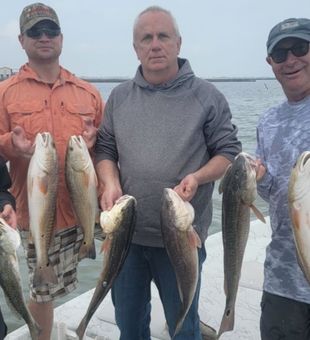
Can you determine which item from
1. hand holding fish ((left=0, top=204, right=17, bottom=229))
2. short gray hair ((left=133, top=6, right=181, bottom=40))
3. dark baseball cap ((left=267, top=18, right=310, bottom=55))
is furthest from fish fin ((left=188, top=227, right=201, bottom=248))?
short gray hair ((left=133, top=6, right=181, bottom=40))

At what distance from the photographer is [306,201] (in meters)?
2.78

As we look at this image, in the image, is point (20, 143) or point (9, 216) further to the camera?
point (20, 143)

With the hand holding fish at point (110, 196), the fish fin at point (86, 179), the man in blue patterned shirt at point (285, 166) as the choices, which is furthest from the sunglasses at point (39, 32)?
Result: the man in blue patterned shirt at point (285, 166)

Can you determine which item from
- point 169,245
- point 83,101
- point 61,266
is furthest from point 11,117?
point 169,245

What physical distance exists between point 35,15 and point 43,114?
866 mm

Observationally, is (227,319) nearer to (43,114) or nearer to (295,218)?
(295,218)

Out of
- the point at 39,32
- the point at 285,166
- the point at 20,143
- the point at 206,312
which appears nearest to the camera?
the point at 285,166

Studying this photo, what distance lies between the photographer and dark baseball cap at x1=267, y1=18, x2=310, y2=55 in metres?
3.28

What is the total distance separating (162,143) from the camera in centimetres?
386

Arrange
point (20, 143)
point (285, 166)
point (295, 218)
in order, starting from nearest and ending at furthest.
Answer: point (295, 218) < point (285, 166) < point (20, 143)

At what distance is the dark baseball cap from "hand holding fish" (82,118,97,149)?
1.61 meters

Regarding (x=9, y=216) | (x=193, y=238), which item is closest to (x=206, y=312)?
(x=193, y=238)

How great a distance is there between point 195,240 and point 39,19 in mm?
2364

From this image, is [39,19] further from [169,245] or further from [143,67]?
[169,245]
